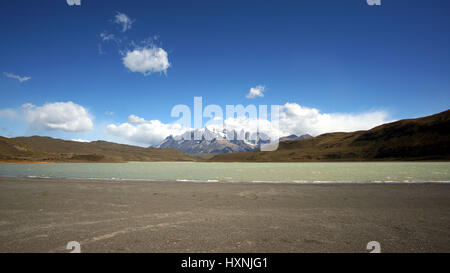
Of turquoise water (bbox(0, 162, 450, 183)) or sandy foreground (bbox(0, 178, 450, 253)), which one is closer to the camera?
sandy foreground (bbox(0, 178, 450, 253))

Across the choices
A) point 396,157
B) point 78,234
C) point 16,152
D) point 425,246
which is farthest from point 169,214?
point 16,152

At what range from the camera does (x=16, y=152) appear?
17462cm

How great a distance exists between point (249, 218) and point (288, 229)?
213cm

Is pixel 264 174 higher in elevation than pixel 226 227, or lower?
lower

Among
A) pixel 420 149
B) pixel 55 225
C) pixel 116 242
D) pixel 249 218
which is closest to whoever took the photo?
pixel 116 242

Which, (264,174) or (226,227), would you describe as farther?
(264,174)

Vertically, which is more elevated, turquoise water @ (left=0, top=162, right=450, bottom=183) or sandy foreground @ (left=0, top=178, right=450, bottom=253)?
sandy foreground @ (left=0, top=178, right=450, bottom=253)

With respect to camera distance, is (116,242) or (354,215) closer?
(116,242)

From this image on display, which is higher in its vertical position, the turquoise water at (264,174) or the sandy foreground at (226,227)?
the sandy foreground at (226,227)

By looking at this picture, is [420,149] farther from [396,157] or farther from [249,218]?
[249,218]

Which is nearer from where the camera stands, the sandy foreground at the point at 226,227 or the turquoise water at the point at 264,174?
the sandy foreground at the point at 226,227
